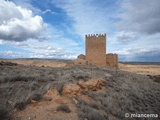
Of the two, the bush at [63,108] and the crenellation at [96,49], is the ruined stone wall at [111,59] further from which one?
the bush at [63,108]

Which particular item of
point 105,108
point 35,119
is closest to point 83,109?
point 105,108

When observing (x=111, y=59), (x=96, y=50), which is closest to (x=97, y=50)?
(x=96, y=50)

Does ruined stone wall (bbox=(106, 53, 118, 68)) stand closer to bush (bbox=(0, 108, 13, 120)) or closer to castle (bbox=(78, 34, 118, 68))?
castle (bbox=(78, 34, 118, 68))

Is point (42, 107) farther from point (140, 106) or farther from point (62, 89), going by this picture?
point (140, 106)

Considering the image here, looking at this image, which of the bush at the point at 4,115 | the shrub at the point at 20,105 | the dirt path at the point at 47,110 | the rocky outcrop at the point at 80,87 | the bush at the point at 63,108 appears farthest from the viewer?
the rocky outcrop at the point at 80,87

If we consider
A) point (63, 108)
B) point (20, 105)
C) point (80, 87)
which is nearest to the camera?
point (20, 105)

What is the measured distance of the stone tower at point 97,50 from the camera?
32.9 m

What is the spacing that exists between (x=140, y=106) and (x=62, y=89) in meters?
4.57

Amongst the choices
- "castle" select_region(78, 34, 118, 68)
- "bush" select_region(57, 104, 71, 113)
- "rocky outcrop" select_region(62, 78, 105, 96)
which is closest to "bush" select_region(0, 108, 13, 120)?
"bush" select_region(57, 104, 71, 113)

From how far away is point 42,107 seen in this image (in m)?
7.01

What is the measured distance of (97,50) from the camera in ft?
108

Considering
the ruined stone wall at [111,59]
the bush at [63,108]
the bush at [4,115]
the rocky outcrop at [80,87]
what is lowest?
the bush at [63,108]

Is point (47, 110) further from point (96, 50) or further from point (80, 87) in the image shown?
point (96, 50)

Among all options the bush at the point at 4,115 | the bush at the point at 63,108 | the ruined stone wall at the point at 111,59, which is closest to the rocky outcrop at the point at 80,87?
the bush at the point at 63,108
